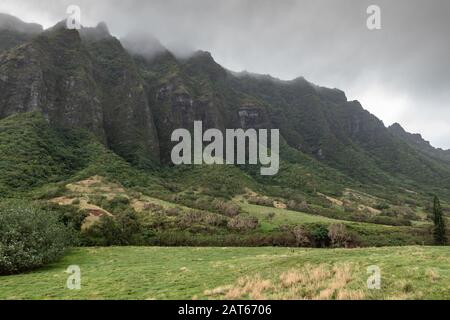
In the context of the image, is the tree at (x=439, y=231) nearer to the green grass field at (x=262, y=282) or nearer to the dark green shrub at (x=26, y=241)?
the green grass field at (x=262, y=282)

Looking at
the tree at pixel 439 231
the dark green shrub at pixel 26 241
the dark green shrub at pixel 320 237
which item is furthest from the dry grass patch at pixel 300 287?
the tree at pixel 439 231

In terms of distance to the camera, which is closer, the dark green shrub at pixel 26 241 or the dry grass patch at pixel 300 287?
the dry grass patch at pixel 300 287

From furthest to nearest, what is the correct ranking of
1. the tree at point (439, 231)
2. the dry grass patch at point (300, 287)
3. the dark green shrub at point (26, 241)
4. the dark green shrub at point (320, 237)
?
the dark green shrub at point (320, 237), the tree at point (439, 231), the dark green shrub at point (26, 241), the dry grass patch at point (300, 287)

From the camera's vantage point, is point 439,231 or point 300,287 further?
point 439,231

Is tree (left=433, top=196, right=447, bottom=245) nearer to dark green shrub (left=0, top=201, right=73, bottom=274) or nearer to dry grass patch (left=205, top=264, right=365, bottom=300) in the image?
dry grass patch (left=205, top=264, right=365, bottom=300)

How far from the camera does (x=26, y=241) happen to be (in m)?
50.2

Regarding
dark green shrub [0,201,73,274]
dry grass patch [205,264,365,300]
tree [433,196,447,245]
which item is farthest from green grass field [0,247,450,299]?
tree [433,196,447,245]

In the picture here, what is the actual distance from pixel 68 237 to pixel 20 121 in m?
119

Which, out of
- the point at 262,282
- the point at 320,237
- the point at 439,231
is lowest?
the point at 320,237

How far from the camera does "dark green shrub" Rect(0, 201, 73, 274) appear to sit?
152ft

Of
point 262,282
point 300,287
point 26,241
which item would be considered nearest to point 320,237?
point 26,241

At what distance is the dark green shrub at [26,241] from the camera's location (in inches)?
1825

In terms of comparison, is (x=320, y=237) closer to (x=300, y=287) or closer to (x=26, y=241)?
(x=26, y=241)
